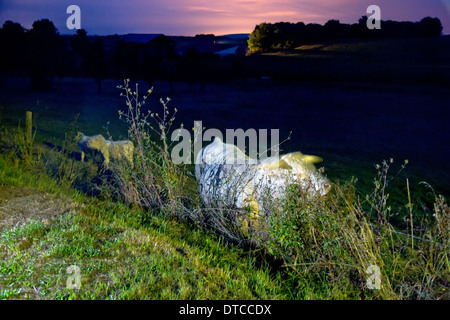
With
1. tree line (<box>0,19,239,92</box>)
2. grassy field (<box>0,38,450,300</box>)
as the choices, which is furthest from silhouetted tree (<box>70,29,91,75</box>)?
grassy field (<box>0,38,450,300</box>)

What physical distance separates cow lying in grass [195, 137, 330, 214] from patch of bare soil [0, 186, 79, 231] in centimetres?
201

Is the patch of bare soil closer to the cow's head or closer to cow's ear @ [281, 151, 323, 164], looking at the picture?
the cow's head

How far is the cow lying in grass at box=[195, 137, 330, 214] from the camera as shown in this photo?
16.7 ft

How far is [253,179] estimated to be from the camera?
555 cm

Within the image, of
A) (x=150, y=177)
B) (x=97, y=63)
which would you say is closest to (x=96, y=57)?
(x=97, y=63)

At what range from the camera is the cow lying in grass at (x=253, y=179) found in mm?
5102

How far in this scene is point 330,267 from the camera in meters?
4.29

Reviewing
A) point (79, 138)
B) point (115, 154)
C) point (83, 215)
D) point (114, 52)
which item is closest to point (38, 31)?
point (114, 52)

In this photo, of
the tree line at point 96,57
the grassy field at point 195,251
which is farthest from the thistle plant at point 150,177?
the tree line at point 96,57

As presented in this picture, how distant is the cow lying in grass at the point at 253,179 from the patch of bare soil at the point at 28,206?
2.01 meters

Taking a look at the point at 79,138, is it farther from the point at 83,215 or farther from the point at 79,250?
the point at 79,250

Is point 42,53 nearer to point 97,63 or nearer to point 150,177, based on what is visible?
point 97,63

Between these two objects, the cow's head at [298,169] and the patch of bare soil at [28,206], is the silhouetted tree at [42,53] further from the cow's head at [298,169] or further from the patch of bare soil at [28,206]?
the cow's head at [298,169]

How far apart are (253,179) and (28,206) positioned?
323 cm
